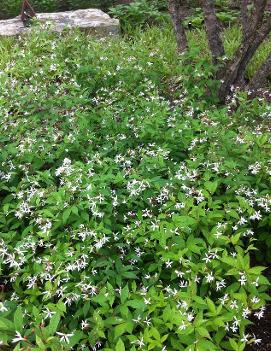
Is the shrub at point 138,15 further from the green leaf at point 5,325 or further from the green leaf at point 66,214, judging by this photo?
the green leaf at point 5,325

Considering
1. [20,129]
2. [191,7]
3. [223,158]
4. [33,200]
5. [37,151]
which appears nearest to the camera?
[33,200]

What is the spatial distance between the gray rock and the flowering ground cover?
3.98 m

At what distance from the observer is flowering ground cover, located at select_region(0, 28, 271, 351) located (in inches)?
88.7

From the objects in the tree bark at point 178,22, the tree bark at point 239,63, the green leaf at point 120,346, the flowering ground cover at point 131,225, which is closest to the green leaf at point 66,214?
the flowering ground cover at point 131,225

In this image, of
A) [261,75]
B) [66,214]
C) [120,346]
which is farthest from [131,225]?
[261,75]

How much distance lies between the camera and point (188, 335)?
2.18 meters

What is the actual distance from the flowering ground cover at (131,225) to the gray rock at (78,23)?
3.98 m

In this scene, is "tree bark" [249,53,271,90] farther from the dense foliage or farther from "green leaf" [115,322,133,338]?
the dense foliage

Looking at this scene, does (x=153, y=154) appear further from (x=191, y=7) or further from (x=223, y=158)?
(x=191, y=7)

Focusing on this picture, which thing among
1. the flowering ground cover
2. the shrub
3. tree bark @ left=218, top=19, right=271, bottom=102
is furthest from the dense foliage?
the flowering ground cover

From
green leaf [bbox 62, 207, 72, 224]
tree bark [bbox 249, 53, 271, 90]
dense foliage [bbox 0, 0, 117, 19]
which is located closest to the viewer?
green leaf [bbox 62, 207, 72, 224]

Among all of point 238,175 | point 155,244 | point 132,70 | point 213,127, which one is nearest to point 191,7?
point 132,70

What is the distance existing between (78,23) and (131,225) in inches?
261

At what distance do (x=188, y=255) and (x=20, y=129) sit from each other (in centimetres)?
205
